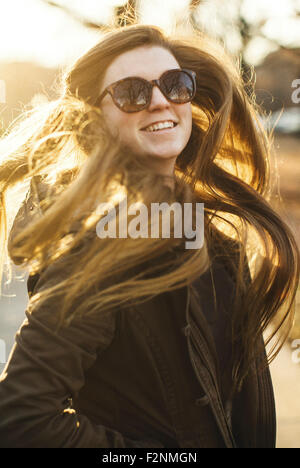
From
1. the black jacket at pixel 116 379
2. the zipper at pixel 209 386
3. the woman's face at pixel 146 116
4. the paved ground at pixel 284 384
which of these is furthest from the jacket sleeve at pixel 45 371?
the paved ground at pixel 284 384

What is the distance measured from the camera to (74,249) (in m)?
1.47

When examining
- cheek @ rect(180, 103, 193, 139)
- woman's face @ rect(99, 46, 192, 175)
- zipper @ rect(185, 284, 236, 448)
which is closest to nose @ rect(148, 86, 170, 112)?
woman's face @ rect(99, 46, 192, 175)

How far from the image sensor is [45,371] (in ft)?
4.46

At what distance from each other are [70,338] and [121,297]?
0.19m

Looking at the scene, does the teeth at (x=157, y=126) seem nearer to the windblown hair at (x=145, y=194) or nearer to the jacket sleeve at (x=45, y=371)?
the windblown hair at (x=145, y=194)

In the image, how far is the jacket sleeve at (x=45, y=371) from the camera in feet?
4.45

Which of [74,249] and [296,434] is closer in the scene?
[74,249]

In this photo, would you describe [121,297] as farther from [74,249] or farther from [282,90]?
[282,90]

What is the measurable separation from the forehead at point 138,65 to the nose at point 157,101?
0.06 meters

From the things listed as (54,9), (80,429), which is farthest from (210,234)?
(54,9)

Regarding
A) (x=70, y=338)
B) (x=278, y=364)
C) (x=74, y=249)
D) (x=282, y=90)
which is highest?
(x=282, y=90)

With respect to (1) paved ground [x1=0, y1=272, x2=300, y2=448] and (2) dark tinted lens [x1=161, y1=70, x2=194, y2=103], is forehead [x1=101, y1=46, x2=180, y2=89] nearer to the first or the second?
(2) dark tinted lens [x1=161, y1=70, x2=194, y2=103]

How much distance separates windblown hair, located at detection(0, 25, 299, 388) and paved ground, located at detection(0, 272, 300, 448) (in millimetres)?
1483

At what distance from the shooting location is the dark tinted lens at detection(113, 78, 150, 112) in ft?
6.11
